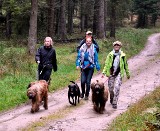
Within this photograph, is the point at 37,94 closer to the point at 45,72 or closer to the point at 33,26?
the point at 45,72

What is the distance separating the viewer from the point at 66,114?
35.3 ft

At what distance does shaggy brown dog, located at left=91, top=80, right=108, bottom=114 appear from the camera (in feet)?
33.7

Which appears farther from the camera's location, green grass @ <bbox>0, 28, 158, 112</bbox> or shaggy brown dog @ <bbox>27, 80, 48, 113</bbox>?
green grass @ <bbox>0, 28, 158, 112</bbox>

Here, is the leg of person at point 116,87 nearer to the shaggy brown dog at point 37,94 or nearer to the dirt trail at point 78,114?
the dirt trail at point 78,114

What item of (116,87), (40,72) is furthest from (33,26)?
(116,87)

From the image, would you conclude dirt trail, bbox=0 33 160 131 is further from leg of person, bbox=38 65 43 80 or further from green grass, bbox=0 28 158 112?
leg of person, bbox=38 65 43 80

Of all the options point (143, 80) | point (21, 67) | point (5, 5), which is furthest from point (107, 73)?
point (5, 5)

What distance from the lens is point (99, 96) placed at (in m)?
10.5

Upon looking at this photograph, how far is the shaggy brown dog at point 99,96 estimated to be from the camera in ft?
33.7

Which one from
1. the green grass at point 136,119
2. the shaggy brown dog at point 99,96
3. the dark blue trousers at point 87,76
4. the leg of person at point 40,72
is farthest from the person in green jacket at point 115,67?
the leg of person at point 40,72

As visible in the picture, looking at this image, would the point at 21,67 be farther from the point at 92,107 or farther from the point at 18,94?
the point at 92,107

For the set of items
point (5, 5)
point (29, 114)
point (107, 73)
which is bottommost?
point (29, 114)

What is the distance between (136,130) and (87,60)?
16.1 ft

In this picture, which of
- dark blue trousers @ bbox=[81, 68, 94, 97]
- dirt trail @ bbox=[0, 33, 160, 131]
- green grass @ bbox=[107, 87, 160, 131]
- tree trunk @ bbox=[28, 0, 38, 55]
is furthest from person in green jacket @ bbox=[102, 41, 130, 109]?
tree trunk @ bbox=[28, 0, 38, 55]
